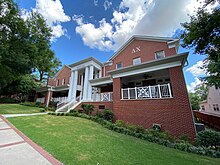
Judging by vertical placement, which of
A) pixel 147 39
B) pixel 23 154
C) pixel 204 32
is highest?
pixel 147 39

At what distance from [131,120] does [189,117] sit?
397cm

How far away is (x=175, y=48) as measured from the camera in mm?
12227

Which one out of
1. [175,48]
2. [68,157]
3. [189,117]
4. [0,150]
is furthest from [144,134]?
[175,48]

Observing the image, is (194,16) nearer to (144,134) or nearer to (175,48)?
(175,48)

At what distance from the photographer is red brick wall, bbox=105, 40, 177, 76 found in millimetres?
12797

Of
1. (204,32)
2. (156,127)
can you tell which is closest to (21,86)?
(156,127)

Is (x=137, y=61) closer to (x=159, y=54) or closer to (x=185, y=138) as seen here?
(x=159, y=54)

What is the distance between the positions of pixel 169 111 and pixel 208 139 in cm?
231

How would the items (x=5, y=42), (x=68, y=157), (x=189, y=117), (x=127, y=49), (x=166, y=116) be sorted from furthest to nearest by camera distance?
(x=127, y=49) → (x=5, y=42) → (x=166, y=116) → (x=189, y=117) → (x=68, y=157)

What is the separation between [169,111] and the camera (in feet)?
24.6

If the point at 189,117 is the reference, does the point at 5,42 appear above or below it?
above

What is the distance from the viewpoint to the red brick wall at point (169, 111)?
273 inches

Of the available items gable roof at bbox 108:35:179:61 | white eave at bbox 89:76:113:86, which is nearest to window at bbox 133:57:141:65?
gable roof at bbox 108:35:179:61

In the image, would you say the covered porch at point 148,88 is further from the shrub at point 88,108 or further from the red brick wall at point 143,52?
the shrub at point 88,108
